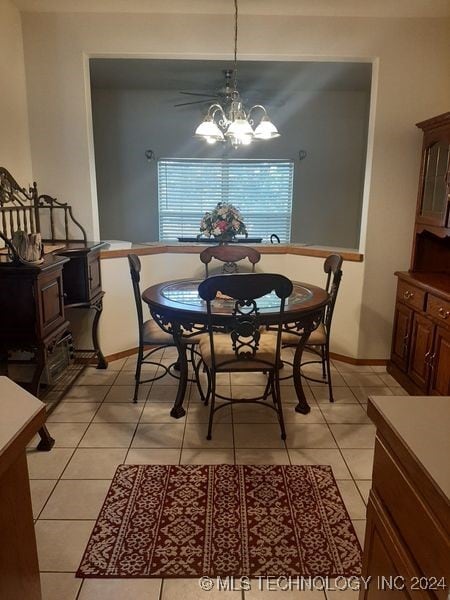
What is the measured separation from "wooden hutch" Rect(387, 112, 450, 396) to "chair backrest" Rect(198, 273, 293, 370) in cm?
103

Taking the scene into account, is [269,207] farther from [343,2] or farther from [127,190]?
[343,2]

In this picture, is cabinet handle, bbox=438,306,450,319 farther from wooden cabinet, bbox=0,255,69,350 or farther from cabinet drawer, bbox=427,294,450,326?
wooden cabinet, bbox=0,255,69,350

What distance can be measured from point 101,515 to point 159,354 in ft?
6.80

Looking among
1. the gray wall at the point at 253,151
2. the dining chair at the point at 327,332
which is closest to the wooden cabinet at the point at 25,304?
the dining chair at the point at 327,332

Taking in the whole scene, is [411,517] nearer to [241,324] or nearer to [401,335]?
[241,324]

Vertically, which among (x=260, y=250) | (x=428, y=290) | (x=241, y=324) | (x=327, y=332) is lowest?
(x=327, y=332)

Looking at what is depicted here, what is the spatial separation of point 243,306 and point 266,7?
7.28 ft

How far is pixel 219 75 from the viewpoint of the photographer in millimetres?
4656

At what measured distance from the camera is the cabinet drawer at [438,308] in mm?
2643

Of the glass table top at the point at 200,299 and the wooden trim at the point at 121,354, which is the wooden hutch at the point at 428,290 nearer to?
the glass table top at the point at 200,299

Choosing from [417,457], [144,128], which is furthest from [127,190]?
[417,457]

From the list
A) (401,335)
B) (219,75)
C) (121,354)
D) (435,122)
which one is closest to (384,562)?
(401,335)

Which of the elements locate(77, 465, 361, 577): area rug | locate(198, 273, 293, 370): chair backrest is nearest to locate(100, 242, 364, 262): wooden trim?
locate(198, 273, 293, 370): chair backrest

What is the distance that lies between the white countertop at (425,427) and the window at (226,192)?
17.0 feet
